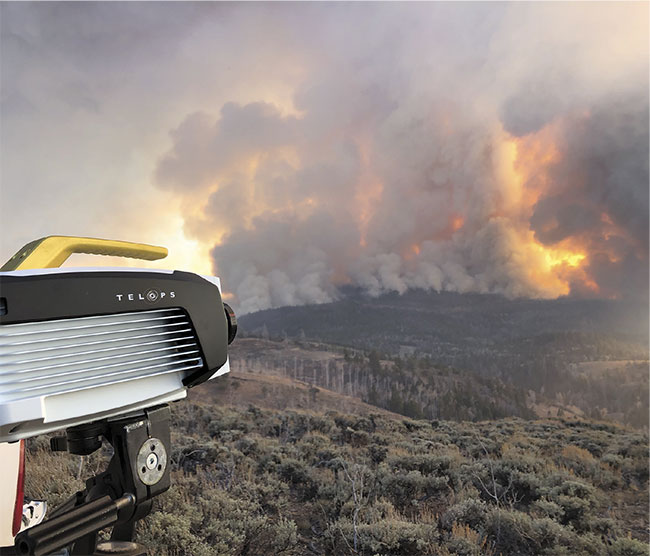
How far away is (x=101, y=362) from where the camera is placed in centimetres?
76

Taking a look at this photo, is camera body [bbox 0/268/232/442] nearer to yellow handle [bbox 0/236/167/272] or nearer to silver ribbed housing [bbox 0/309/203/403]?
silver ribbed housing [bbox 0/309/203/403]

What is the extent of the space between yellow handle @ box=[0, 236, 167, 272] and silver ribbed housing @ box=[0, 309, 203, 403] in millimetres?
224

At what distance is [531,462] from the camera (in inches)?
153

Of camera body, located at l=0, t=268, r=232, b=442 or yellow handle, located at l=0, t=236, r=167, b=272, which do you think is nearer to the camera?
camera body, located at l=0, t=268, r=232, b=442

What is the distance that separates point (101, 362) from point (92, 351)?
0.02 m

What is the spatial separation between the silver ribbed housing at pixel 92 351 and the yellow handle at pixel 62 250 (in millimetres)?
224

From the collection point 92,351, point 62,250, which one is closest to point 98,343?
point 92,351

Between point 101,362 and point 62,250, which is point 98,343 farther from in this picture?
point 62,250

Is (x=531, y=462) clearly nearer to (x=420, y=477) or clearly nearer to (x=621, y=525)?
(x=621, y=525)

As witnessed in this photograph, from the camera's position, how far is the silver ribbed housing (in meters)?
0.66

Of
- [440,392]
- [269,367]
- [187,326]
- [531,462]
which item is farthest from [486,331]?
[187,326]

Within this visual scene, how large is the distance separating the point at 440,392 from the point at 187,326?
1216cm

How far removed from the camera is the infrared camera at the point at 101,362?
668mm

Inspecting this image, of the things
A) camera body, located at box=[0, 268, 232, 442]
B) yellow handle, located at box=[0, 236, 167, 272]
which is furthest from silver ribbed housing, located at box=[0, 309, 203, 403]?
yellow handle, located at box=[0, 236, 167, 272]
